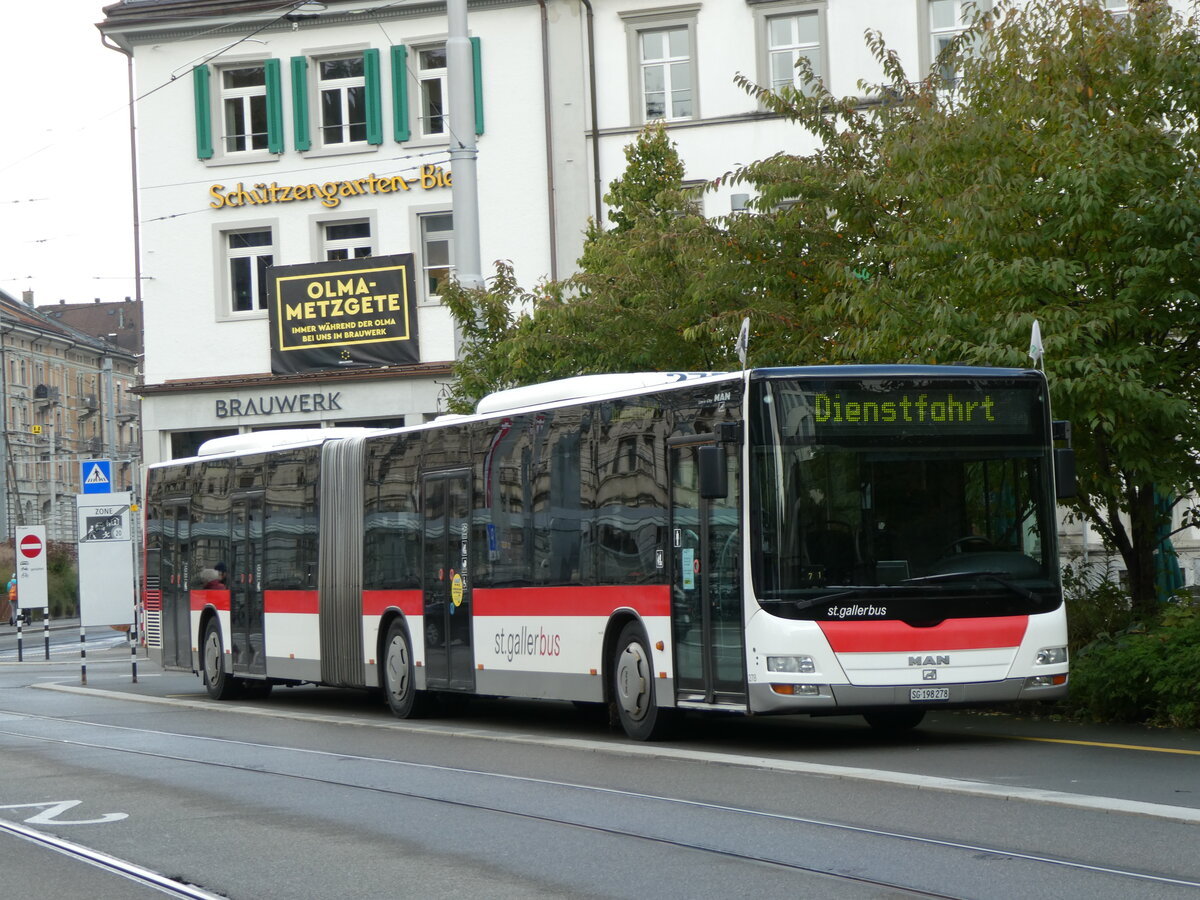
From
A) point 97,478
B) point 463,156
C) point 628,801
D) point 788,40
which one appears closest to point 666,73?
point 788,40

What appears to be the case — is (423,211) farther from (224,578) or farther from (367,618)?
(367,618)

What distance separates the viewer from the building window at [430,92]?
37938 mm

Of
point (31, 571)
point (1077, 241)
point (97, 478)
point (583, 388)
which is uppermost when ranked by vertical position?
point (1077, 241)

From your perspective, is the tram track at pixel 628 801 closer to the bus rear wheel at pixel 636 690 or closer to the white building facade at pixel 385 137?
the bus rear wheel at pixel 636 690

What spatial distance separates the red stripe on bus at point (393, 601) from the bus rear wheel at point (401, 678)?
0.20m

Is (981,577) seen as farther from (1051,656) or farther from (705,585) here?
(705,585)

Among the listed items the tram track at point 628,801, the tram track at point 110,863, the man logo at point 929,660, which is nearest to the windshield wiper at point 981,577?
the man logo at point 929,660

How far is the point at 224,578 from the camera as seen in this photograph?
24.5 metres

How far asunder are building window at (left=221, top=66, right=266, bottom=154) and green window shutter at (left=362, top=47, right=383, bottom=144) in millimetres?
2303

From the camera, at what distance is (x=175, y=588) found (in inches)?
1032

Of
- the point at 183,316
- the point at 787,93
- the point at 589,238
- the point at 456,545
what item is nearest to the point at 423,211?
the point at 183,316

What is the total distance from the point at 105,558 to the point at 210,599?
5813 mm

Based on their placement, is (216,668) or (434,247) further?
(434,247)

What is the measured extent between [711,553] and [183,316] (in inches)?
1055
